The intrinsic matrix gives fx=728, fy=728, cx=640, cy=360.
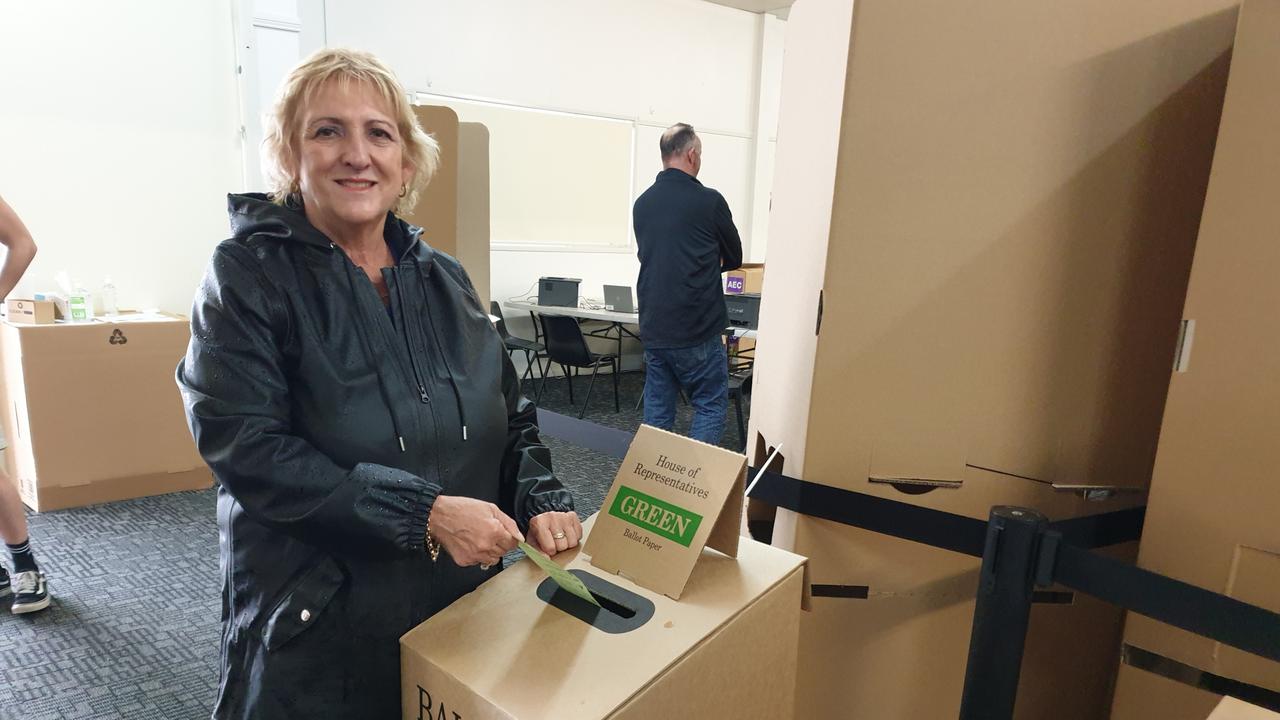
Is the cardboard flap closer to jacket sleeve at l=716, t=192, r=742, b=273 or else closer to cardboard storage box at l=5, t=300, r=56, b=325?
jacket sleeve at l=716, t=192, r=742, b=273

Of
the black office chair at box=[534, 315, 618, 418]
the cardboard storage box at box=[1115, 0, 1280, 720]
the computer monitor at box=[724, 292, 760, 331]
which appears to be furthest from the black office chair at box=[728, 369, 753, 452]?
the cardboard storage box at box=[1115, 0, 1280, 720]

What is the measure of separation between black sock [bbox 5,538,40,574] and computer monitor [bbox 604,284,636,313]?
3399 millimetres

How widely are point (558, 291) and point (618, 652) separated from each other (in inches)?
175

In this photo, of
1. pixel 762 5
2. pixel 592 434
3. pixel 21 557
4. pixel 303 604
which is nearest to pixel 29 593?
pixel 21 557

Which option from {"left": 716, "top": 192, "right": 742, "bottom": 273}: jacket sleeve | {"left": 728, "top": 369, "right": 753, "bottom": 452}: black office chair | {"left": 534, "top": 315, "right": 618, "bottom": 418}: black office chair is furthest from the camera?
{"left": 534, "top": 315, "right": 618, "bottom": 418}: black office chair

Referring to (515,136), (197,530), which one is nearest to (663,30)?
(515,136)

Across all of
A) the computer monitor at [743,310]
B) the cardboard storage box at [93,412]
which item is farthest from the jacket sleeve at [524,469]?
the computer monitor at [743,310]

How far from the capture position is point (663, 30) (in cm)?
577

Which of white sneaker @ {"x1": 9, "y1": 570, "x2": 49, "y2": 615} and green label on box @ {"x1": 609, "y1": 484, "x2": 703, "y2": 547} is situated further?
white sneaker @ {"x1": 9, "y1": 570, "x2": 49, "y2": 615}

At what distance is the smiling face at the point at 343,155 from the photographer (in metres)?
0.93

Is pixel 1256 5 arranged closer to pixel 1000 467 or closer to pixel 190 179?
pixel 1000 467

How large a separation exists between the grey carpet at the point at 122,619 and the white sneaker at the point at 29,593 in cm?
3

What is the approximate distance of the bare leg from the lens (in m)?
2.23

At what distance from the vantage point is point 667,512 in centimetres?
94
